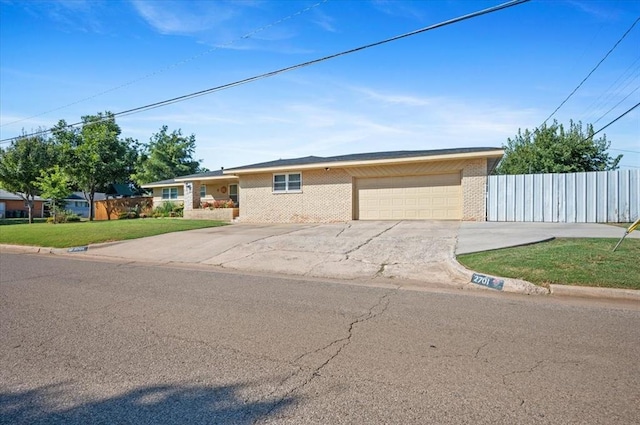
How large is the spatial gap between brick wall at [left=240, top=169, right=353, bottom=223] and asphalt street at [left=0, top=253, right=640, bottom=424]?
43.2 feet

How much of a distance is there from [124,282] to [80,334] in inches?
Answer: 134

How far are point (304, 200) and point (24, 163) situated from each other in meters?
29.7

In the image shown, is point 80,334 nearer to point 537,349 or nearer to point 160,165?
point 537,349

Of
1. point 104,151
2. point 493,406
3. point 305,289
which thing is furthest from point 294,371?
point 104,151

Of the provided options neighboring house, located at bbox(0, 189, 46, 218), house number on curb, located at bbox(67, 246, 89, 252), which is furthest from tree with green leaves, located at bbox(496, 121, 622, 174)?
neighboring house, located at bbox(0, 189, 46, 218)

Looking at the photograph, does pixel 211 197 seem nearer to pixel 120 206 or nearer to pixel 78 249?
pixel 120 206

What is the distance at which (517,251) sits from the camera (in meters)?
9.15

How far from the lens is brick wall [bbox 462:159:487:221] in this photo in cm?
1680

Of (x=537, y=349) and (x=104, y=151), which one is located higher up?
Answer: (x=104, y=151)

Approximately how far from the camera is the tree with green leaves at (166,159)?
152ft

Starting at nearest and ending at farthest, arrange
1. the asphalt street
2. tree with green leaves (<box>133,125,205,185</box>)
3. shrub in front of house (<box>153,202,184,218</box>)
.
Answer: the asphalt street < shrub in front of house (<box>153,202,184,218</box>) < tree with green leaves (<box>133,125,205,185</box>)

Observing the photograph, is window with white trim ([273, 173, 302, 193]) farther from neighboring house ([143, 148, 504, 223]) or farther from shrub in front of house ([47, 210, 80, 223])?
shrub in front of house ([47, 210, 80, 223])

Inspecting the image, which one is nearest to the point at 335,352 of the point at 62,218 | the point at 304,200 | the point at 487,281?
the point at 487,281

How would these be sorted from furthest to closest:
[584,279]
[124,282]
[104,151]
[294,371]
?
[104,151]
[124,282]
[584,279]
[294,371]
